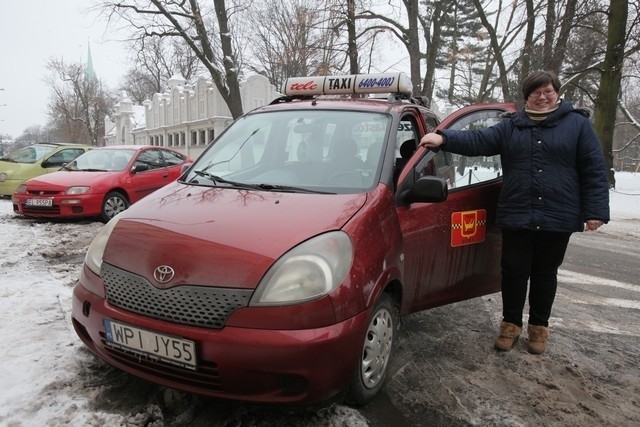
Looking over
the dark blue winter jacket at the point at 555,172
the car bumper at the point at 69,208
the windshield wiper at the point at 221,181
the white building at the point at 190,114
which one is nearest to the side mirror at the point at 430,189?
the dark blue winter jacket at the point at 555,172

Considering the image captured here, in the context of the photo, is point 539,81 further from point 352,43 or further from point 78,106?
point 78,106

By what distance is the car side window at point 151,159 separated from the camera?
9656 mm

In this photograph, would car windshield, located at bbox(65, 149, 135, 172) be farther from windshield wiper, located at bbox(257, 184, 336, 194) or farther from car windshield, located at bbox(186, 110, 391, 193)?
windshield wiper, located at bbox(257, 184, 336, 194)

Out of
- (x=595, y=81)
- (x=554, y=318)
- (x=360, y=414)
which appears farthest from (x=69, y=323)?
(x=595, y=81)

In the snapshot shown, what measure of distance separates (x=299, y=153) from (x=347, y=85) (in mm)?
1281

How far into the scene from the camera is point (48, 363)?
9.55ft

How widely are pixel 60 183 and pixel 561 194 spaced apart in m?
8.32

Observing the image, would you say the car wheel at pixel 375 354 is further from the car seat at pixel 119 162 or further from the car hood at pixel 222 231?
the car seat at pixel 119 162

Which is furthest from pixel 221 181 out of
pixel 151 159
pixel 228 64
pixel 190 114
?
pixel 190 114

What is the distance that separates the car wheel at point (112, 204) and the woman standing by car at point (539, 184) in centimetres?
720

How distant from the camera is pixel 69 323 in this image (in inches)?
141

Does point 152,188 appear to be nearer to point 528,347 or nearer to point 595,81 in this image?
point 528,347

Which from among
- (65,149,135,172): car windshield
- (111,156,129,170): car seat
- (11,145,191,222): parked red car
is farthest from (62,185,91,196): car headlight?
(111,156,129,170): car seat

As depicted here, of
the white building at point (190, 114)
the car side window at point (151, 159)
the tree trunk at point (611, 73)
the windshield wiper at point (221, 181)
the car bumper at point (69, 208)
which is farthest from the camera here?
the white building at point (190, 114)
